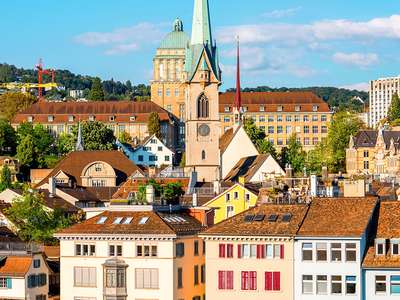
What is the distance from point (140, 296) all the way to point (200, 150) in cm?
7089

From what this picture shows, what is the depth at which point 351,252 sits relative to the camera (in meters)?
76.4

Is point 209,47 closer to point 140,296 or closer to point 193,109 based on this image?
point 193,109

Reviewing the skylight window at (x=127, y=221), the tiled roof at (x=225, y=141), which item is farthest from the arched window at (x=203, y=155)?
the skylight window at (x=127, y=221)

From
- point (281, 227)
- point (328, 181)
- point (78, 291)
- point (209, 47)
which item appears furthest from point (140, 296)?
point (209, 47)

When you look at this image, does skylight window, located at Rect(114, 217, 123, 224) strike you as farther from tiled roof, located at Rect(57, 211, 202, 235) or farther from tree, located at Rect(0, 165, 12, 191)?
tree, located at Rect(0, 165, 12, 191)

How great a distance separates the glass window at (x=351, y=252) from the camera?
76.3 metres

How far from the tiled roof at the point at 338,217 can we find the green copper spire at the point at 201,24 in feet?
232

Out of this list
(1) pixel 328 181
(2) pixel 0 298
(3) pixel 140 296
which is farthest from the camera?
(1) pixel 328 181

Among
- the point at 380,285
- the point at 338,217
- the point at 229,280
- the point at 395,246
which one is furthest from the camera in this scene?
the point at 229,280

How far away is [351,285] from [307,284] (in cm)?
280

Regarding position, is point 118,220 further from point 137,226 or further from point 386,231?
point 386,231

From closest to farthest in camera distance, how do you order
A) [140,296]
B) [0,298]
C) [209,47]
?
1. [140,296]
2. [0,298]
3. [209,47]

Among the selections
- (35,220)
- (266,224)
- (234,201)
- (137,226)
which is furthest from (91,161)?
(266,224)

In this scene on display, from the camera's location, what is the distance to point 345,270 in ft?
251
